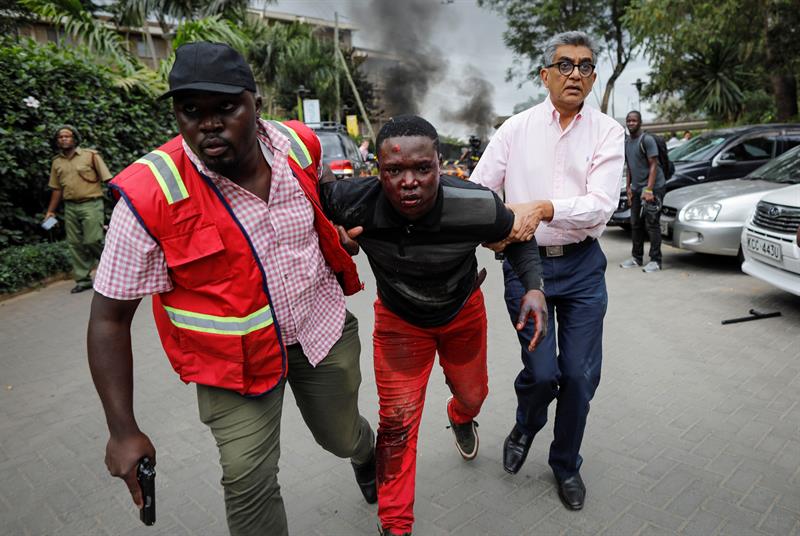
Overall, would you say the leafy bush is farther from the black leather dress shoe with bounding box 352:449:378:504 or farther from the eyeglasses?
the eyeglasses

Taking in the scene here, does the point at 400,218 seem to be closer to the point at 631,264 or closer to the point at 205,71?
the point at 205,71

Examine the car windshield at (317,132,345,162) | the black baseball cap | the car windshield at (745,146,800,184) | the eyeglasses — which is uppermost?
the eyeglasses

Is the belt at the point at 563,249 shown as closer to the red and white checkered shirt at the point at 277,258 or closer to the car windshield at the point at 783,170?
the red and white checkered shirt at the point at 277,258

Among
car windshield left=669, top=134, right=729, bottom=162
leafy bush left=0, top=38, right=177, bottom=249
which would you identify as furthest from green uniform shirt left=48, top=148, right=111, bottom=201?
car windshield left=669, top=134, right=729, bottom=162

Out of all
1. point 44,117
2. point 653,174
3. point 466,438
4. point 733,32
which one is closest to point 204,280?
point 466,438

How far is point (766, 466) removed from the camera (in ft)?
9.94

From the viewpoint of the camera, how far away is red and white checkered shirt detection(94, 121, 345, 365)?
1770 mm

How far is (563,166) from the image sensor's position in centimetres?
277

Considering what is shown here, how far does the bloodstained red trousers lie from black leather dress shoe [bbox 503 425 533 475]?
0.56 meters

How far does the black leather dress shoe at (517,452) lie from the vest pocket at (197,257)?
6.09 ft

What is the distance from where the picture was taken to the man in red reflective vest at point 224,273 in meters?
1.78

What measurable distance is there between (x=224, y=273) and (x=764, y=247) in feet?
17.8

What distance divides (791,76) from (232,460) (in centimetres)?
1700

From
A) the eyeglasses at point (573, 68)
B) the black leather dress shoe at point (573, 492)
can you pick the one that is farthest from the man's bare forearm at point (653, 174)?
the black leather dress shoe at point (573, 492)
